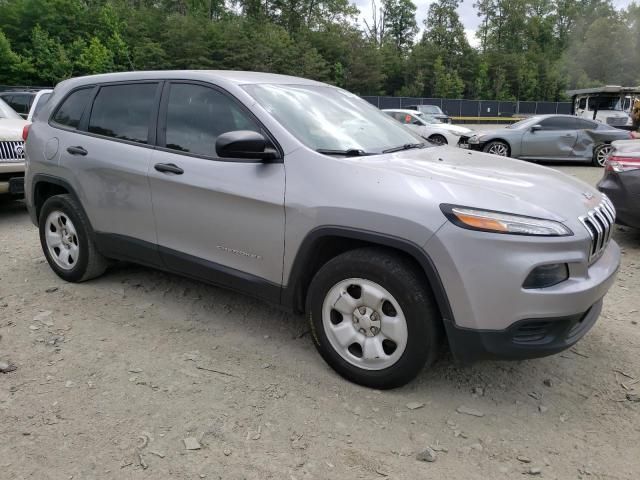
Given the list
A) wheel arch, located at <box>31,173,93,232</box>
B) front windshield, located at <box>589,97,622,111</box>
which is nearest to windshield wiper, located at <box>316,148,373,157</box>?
wheel arch, located at <box>31,173,93,232</box>

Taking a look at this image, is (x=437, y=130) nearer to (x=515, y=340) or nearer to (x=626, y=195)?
(x=626, y=195)

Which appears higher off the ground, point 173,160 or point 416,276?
point 173,160

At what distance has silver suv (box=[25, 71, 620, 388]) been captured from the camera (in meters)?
2.52

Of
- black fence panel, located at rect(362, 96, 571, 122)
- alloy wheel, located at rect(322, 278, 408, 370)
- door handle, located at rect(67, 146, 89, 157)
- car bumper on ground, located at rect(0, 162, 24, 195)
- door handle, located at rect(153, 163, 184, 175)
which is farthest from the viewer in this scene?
black fence panel, located at rect(362, 96, 571, 122)

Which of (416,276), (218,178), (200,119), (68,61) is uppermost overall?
(68,61)

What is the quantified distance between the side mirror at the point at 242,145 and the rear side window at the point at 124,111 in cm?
106

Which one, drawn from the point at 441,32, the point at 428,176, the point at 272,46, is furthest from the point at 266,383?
the point at 441,32

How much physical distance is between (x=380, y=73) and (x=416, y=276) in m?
60.2

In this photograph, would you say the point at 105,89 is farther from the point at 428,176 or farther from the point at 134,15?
the point at 134,15

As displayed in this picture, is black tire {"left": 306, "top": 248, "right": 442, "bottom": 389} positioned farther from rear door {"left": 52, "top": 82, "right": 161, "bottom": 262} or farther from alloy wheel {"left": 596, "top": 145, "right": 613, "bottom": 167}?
alloy wheel {"left": 596, "top": 145, "right": 613, "bottom": 167}

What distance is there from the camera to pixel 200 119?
3508 millimetres

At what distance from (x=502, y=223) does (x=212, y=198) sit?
5.68 feet

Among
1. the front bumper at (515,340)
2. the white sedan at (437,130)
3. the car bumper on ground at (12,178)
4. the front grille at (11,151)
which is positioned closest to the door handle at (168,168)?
the front bumper at (515,340)

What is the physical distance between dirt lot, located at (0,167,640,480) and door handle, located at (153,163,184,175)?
3.52ft
